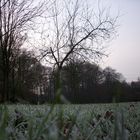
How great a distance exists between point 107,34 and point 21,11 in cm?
1159

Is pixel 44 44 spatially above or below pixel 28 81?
above

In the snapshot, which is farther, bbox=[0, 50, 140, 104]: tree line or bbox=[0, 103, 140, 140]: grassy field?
bbox=[0, 50, 140, 104]: tree line

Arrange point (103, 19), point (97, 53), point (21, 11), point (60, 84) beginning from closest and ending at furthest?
point (60, 84) → point (21, 11) → point (97, 53) → point (103, 19)

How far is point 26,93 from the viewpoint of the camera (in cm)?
4559

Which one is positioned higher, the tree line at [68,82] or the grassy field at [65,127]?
the tree line at [68,82]

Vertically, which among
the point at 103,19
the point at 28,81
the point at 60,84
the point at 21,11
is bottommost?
the point at 60,84

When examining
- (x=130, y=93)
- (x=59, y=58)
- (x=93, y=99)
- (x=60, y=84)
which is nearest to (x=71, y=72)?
(x=59, y=58)

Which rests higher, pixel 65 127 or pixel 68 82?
pixel 68 82

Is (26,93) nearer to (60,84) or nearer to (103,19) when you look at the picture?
(103,19)

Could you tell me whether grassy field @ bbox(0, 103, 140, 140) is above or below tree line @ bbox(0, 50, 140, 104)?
below

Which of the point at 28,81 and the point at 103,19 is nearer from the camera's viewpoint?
the point at 103,19

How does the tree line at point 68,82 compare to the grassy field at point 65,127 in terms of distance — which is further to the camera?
the tree line at point 68,82

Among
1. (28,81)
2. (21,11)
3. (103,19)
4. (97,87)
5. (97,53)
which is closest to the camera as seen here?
(21,11)

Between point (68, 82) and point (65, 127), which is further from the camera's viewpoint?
point (68, 82)
